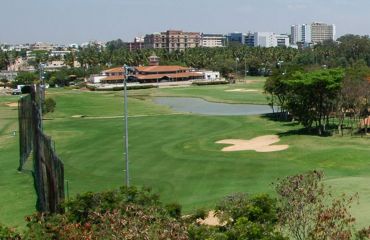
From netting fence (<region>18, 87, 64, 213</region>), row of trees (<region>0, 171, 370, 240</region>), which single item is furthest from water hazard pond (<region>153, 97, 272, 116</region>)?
row of trees (<region>0, 171, 370, 240</region>)

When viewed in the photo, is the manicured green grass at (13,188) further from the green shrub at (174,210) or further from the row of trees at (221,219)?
the row of trees at (221,219)

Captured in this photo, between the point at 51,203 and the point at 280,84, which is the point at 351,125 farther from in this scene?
the point at 51,203

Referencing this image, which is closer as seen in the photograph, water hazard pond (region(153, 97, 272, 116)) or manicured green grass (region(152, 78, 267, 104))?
water hazard pond (region(153, 97, 272, 116))

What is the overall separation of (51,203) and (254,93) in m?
89.7

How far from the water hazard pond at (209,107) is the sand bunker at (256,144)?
1012 inches

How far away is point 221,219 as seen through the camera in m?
18.1

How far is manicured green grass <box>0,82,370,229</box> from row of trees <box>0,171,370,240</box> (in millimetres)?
6897

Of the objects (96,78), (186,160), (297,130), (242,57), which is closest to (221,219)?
(186,160)

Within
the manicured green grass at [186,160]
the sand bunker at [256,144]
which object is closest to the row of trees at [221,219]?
the manicured green grass at [186,160]

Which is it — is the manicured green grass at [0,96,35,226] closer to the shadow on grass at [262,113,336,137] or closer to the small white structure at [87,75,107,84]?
the shadow on grass at [262,113,336,137]

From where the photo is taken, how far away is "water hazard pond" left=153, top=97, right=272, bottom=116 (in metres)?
80.8

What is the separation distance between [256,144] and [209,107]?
4094 centimetres

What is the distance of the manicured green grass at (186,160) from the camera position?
31.2 m

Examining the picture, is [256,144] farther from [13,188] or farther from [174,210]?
[174,210]
